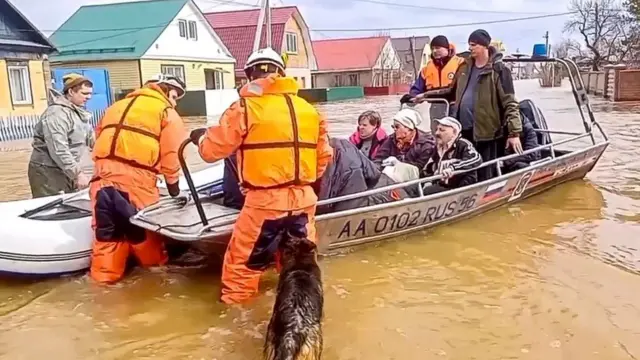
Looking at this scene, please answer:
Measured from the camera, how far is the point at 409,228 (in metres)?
5.94

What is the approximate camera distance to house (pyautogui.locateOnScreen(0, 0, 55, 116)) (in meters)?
19.7

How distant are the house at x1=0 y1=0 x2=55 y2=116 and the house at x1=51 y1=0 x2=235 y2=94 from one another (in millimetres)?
7126

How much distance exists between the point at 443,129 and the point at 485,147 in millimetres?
927

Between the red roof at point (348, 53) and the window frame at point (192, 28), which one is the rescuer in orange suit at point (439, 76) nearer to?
the window frame at point (192, 28)

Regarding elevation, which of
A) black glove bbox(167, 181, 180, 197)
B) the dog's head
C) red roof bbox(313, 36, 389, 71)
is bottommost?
the dog's head

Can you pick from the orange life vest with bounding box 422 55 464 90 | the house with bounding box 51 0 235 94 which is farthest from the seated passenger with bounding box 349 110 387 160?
the house with bounding box 51 0 235 94

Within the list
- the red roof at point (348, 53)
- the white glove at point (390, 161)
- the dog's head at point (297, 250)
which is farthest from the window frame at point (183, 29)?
the dog's head at point (297, 250)

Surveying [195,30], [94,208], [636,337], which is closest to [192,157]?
[94,208]

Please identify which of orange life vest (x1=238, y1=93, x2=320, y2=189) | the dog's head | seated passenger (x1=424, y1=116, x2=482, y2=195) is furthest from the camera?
seated passenger (x1=424, y1=116, x2=482, y2=195)

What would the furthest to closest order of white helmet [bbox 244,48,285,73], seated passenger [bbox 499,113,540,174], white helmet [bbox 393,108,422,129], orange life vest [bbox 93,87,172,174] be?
seated passenger [bbox 499,113,540,174]
white helmet [bbox 393,108,422,129]
orange life vest [bbox 93,87,172,174]
white helmet [bbox 244,48,285,73]

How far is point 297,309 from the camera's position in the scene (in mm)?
3340

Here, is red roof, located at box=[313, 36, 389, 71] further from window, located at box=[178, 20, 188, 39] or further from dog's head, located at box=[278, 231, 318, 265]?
dog's head, located at box=[278, 231, 318, 265]

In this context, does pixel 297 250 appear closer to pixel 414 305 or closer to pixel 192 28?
pixel 414 305

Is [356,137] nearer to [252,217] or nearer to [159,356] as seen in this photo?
[252,217]
